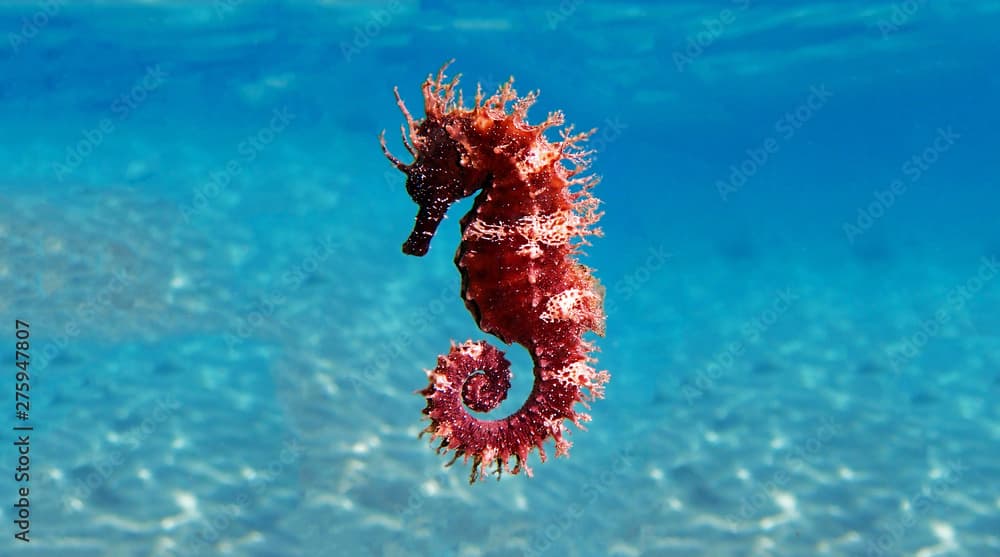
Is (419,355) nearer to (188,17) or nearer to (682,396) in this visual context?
(682,396)

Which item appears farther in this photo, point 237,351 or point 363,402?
point 237,351

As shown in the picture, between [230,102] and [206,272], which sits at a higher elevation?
[230,102]

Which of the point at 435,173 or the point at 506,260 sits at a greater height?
the point at 435,173

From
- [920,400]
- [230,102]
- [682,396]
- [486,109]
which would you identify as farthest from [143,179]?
[920,400]

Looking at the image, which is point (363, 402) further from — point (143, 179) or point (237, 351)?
point (143, 179)

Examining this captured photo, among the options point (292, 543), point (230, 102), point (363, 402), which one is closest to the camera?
point (292, 543)

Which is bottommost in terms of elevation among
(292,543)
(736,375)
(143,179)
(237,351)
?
(292,543)

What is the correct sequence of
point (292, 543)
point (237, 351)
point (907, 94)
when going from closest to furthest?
point (292, 543), point (237, 351), point (907, 94)
